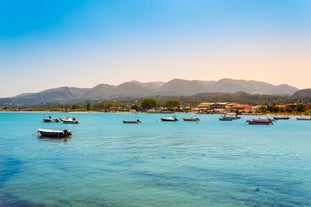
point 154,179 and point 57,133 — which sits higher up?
point 57,133

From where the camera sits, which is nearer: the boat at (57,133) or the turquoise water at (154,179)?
the turquoise water at (154,179)

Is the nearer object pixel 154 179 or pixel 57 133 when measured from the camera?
pixel 154 179

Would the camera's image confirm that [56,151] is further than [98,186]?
Yes

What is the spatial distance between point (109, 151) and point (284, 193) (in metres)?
26.9

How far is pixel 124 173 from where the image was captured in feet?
97.7

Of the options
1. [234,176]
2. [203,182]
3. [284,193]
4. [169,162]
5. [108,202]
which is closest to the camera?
[108,202]

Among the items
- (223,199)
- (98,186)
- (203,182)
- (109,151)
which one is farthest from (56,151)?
(223,199)

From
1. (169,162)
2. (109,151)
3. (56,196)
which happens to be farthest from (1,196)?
(109,151)

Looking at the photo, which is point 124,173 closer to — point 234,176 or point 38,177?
point 38,177

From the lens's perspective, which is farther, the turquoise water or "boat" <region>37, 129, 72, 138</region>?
"boat" <region>37, 129, 72, 138</region>

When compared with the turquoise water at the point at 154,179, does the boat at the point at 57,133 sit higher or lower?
higher

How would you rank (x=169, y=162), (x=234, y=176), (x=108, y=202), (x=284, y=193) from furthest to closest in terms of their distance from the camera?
1. (x=169, y=162)
2. (x=234, y=176)
3. (x=284, y=193)
4. (x=108, y=202)

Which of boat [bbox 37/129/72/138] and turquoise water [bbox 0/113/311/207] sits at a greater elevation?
boat [bbox 37/129/72/138]

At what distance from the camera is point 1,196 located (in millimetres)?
21953
